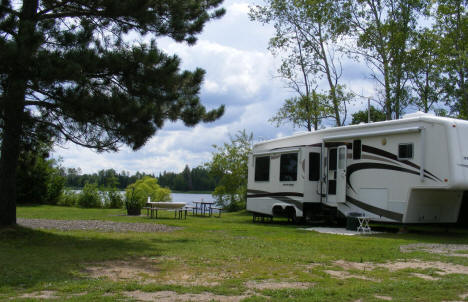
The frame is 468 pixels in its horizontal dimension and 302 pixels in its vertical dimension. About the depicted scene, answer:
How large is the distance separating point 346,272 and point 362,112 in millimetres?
34043

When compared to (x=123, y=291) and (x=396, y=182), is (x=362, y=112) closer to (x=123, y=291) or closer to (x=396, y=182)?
(x=396, y=182)

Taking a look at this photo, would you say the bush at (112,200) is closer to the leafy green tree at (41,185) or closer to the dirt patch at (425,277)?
the leafy green tree at (41,185)

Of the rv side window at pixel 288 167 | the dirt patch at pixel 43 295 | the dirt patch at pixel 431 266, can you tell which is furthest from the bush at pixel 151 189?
the dirt patch at pixel 43 295

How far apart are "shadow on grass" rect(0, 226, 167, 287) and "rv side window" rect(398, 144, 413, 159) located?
7.16m

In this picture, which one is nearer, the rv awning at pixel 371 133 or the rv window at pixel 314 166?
the rv awning at pixel 371 133

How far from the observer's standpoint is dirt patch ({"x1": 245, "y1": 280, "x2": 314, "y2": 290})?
5.95 meters

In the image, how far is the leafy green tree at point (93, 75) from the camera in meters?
8.77

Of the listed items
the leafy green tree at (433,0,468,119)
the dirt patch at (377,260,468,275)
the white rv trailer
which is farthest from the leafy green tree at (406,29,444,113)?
the dirt patch at (377,260,468,275)

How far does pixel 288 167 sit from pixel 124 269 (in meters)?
9.70

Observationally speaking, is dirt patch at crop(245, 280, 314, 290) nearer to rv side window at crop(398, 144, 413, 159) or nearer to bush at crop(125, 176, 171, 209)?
A: rv side window at crop(398, 144, 413, 159)

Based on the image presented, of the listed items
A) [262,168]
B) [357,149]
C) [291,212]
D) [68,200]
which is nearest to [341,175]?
[357,149]

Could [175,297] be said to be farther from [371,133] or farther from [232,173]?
[232,173]

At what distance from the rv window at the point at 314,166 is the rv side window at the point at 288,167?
565mm

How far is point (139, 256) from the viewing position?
834 centimetres
